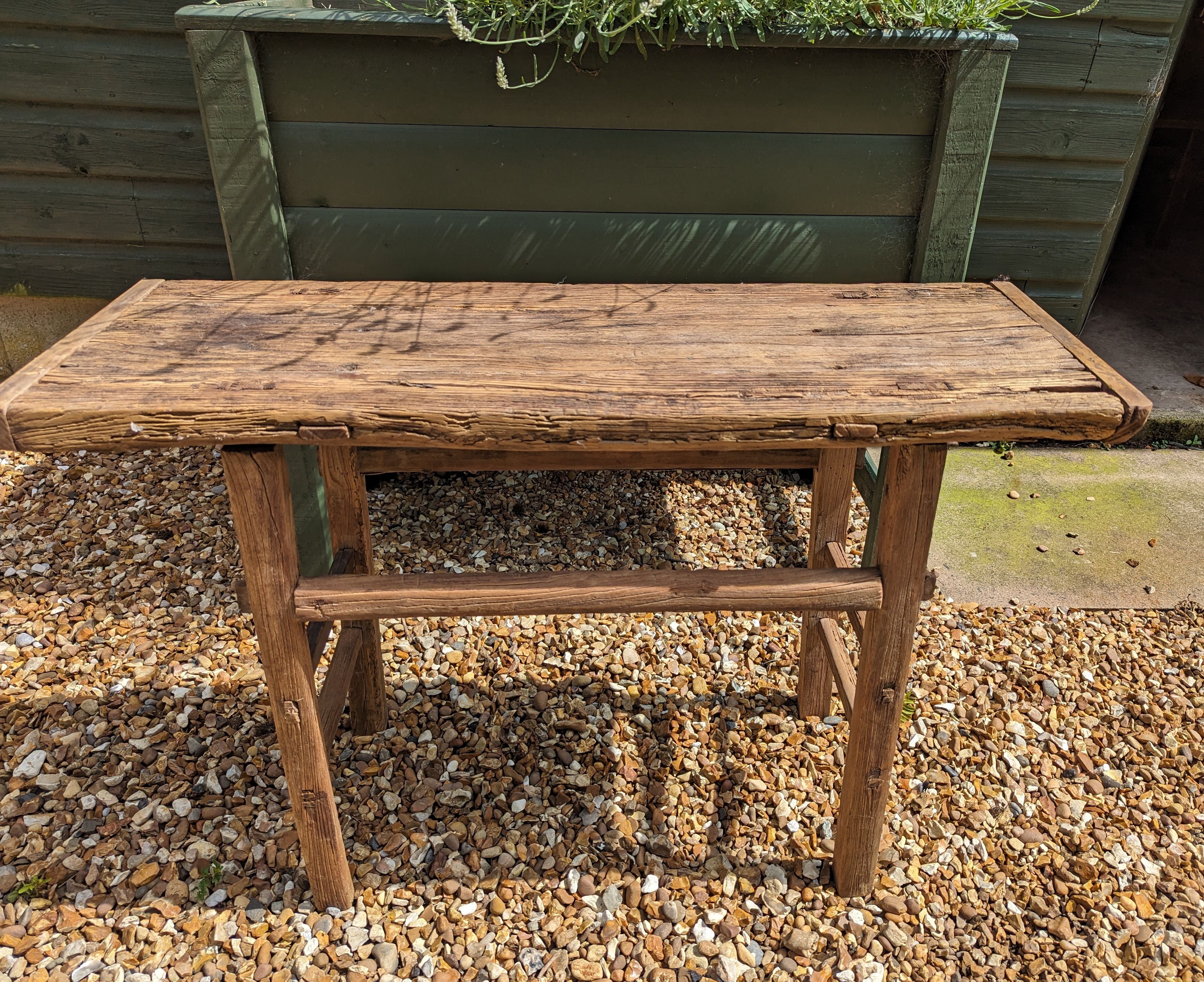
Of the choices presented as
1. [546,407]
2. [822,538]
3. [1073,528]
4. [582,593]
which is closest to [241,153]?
[546,407]

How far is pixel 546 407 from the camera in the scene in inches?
54.9

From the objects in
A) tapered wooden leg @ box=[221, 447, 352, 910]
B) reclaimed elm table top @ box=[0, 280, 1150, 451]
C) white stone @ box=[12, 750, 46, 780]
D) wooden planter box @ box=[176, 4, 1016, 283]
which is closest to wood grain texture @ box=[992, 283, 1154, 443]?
reclaimed elm table top @ box=[0, 280, 1150, 451]

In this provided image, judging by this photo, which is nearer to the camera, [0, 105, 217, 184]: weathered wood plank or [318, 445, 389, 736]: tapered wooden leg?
[318, 445, 389, 736]: tapered wooden leg

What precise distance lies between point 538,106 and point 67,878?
83.0 inches

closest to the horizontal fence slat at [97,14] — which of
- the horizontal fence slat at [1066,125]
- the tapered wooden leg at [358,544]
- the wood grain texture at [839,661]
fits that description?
the tapered wooden leg at [358,544]

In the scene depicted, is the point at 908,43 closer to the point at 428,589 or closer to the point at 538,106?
the point at 538,106

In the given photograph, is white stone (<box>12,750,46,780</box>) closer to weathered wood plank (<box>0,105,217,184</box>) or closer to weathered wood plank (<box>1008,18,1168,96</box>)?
weathered wood plank (<box>0,105,217,184</box>)

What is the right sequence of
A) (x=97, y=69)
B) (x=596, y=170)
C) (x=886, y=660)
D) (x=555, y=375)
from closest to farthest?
1. (x=555, y=375)
2. (x=886, y=660)
3. (x=596, y=170)
4. (x=97, y=69)

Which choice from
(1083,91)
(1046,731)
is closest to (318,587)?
(1046,731)

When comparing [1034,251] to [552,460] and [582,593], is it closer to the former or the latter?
[552,460]

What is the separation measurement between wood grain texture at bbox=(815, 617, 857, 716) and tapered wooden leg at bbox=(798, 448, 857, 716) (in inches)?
0.7

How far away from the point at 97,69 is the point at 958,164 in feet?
10.0

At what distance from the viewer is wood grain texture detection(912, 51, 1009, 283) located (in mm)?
2131

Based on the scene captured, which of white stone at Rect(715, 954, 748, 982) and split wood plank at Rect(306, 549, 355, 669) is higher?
split wood plank at Rect(306, 549, 355, 669)
